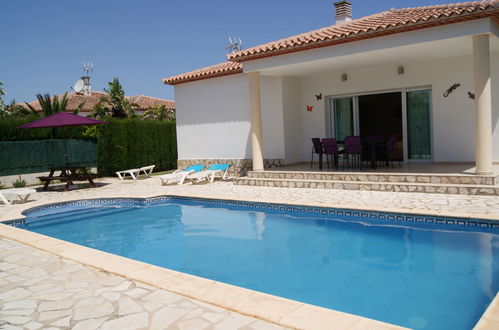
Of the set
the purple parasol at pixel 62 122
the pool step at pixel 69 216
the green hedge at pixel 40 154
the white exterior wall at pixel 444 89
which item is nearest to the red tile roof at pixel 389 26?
the white exterior wall at pixel 444 89

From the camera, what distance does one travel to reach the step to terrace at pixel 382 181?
395 inches

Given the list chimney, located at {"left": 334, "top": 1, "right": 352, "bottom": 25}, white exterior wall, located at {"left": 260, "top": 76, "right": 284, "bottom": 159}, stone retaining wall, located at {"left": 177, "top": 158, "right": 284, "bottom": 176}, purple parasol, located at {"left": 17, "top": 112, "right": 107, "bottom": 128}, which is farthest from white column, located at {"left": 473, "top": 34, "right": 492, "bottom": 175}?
purple parasol, located at {"left": 17, "top": 112, "right": 107, "bottom": 128}

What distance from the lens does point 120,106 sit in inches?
1248

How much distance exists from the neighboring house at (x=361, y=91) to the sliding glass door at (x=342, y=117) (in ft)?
0.12

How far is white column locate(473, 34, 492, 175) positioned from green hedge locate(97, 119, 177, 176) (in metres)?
14.6

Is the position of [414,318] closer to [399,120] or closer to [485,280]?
[485,280]

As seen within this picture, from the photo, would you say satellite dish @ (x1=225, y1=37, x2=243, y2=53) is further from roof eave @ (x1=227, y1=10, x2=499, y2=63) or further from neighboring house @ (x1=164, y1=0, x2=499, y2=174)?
roof eave @ (x1=227, y1=10, x2=499, y2=63)

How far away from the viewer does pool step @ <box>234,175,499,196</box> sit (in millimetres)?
9914

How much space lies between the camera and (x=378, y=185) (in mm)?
11336

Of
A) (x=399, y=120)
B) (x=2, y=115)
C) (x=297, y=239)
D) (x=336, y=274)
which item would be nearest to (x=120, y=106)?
(x=2, y=115)

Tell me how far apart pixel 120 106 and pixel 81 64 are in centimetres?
2269

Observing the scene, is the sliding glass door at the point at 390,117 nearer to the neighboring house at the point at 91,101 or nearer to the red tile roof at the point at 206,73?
the red tile roof at the point at 206,73

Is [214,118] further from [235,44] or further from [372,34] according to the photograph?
[235,44]

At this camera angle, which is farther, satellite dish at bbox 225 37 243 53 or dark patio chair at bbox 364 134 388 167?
satellite dish at bbox 225 37 243 53
